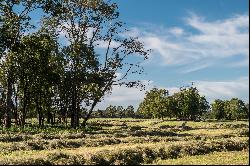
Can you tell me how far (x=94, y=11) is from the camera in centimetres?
6612

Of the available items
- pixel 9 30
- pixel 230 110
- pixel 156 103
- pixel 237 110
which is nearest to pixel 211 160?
pixel 9 30

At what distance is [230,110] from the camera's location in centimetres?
19250

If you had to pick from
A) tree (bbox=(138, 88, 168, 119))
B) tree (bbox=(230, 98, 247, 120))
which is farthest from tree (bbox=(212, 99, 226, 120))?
tree (bbox=(138, 88, 168, 119))

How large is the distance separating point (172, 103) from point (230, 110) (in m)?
34.3

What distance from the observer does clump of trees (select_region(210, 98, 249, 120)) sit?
7416 inches

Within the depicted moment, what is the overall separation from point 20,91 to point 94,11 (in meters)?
29.3

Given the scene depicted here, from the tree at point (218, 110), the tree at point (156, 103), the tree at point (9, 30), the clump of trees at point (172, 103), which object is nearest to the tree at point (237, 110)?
the tree at point (218, 110)

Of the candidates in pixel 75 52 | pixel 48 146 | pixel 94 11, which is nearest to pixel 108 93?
pixel 75 52

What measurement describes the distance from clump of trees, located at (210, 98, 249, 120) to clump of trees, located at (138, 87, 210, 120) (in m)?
15.7

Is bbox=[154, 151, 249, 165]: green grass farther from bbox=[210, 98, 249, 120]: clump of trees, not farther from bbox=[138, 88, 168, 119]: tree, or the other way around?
bbox=[210, 98, 249, 120]: clump of trees

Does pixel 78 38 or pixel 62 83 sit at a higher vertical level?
pixel 78 38

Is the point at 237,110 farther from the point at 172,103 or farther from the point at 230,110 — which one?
the point at 172,103

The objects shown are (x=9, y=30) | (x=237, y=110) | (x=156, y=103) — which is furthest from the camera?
(x=237, y=110)

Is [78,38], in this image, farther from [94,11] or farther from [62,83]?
[62,83]
